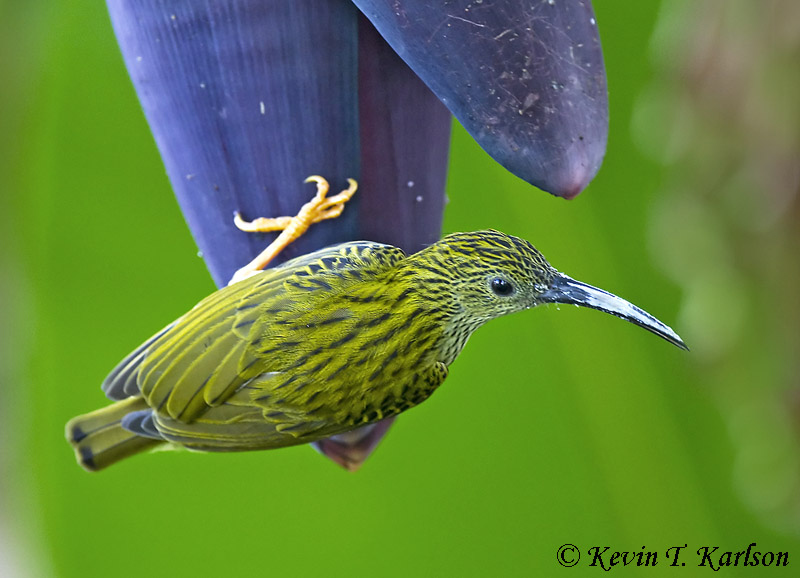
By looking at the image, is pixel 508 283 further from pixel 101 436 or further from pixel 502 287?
pixel 101 436

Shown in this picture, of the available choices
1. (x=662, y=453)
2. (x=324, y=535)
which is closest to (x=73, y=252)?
(x=324, y=535)

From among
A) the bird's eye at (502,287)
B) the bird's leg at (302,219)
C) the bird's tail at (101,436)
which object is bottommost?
the bird's tail at (101,436)

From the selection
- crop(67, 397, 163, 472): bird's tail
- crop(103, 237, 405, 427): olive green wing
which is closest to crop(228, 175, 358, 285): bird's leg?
crop(103, 237, 405, 427): olive green wing

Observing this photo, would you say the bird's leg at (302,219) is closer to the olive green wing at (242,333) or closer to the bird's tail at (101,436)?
the olive green wing at (242,333)

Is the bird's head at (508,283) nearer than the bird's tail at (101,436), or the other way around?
the bird's head at (508,283)

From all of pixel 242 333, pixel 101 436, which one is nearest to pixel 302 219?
pixel 242 333

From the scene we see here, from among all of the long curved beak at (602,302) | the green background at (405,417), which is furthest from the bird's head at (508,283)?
the green background at (405,417)

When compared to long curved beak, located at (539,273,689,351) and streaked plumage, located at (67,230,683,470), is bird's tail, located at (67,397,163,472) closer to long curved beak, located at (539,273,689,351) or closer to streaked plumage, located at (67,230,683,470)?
streaked plumage, located at (67,230,683,470)
